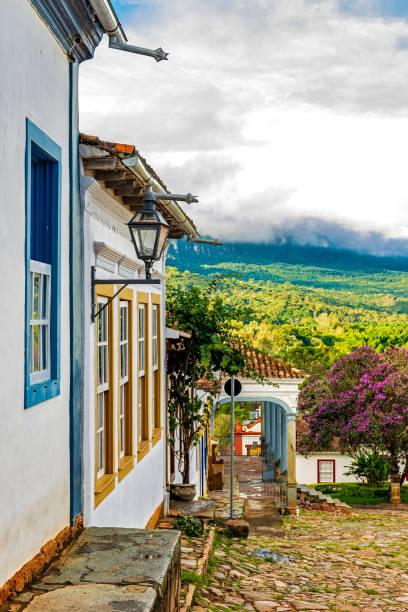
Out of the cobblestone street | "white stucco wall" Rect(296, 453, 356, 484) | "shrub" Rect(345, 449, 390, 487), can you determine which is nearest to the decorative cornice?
the cobblestone street

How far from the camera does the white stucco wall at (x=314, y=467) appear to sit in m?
33.8

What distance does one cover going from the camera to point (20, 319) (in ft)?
12.9

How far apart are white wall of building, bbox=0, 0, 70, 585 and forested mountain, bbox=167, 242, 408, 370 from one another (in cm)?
4254

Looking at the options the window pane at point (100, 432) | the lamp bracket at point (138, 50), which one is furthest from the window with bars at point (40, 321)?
the lamp bracket at point (138, 50)

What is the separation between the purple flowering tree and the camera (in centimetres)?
2386

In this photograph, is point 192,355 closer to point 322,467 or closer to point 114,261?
point 114,261

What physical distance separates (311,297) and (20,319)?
85.6m

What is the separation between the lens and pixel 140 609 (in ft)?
12.3

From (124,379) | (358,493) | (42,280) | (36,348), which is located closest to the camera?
(36,348)

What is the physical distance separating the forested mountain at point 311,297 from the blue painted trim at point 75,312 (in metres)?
41.9

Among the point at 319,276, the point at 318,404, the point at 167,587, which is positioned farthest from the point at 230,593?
the point at 319,276

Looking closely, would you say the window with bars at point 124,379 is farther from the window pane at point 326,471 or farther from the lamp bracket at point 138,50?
the window pane at point 326,471

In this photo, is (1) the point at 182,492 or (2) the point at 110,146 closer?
(2) the point at 110,146

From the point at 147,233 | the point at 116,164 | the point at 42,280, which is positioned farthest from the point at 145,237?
the point at 42,280
